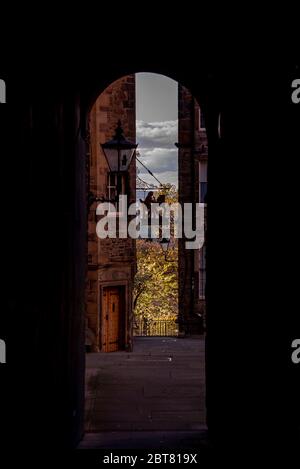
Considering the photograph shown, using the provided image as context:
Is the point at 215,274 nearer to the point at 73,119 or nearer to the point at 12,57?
the point at 73,119

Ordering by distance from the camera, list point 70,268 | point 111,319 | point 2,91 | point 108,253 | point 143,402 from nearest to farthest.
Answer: point 2,91 → point 70,268 → point 143,402 → point 108,253 → point 111,319

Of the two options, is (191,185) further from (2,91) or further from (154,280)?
(2,91)

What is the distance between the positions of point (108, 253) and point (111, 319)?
6.64 feet

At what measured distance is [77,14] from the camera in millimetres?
4008

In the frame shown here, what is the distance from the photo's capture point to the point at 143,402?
6406 mm

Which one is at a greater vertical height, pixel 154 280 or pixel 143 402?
pixel 143 402

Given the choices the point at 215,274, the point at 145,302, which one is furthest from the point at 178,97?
the point at 215,274

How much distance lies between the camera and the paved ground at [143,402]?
198 inches

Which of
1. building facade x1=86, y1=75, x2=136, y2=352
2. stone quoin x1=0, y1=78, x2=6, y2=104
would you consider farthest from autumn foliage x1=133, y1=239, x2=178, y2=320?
stone quoin x1=0, y1=78, x2=6, y2=104

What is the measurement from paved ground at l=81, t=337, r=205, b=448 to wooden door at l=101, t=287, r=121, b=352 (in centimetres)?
485

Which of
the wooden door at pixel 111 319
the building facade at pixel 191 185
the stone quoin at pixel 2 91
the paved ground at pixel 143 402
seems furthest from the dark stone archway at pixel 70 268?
the building facade at pixel 191 185

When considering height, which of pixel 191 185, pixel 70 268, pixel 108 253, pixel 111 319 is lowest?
pixel 111 319

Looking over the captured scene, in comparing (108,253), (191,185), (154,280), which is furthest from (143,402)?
(154,280)

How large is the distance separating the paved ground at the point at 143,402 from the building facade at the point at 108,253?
4233 mm
